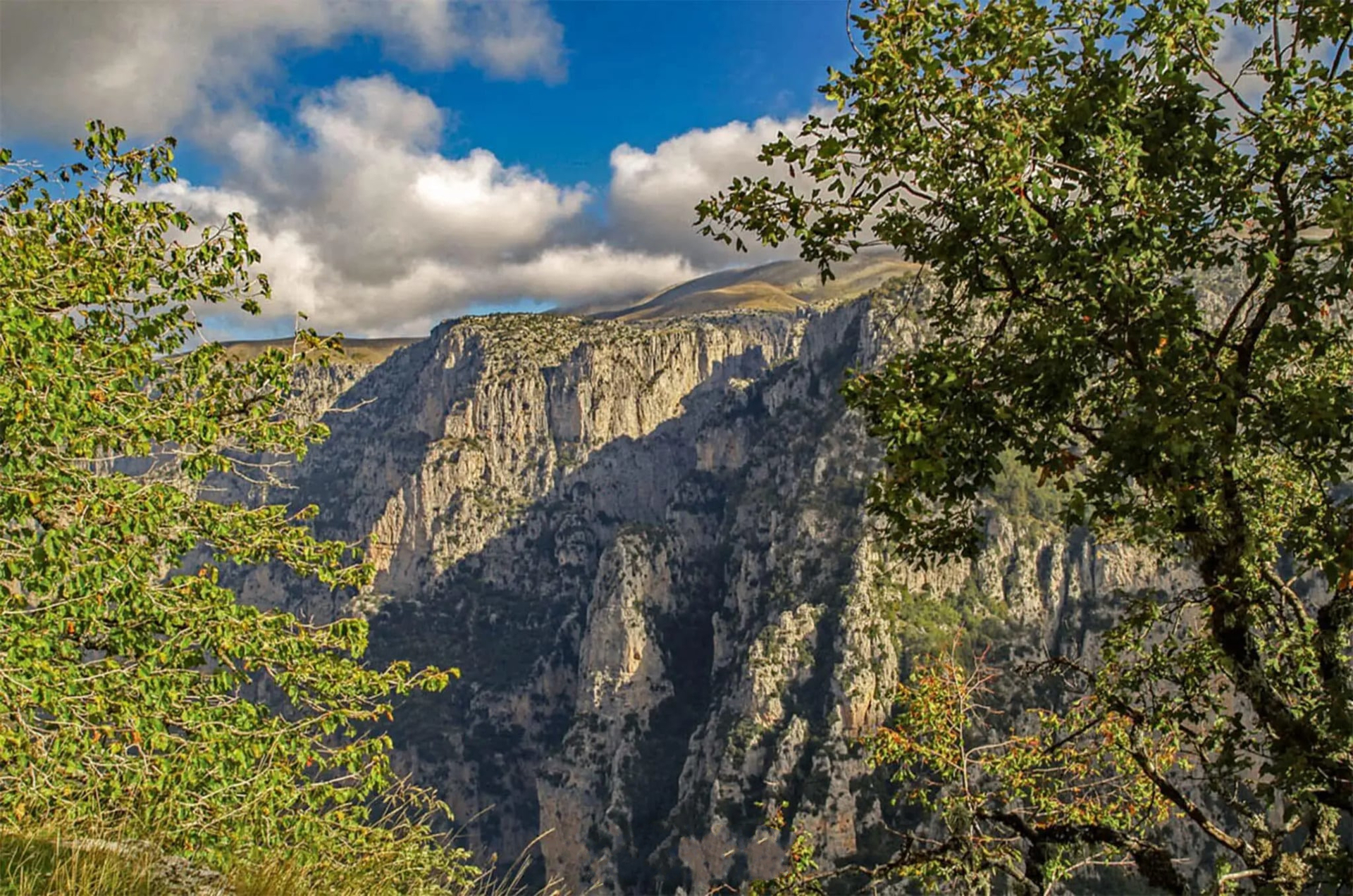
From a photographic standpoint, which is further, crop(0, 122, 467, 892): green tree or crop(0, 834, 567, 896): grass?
crop(0, 122, 467, 892): green tree

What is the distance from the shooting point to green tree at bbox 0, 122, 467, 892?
880cm

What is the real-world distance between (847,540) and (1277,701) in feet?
606

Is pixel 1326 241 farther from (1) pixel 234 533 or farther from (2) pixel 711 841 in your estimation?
(2) pixel 711 841

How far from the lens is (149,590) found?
405 inches

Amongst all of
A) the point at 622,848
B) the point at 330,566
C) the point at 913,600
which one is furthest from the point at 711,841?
the point at 330,566

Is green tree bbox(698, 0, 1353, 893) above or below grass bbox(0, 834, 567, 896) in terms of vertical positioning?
above

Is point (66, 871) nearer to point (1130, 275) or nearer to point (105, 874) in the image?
point (105, 874)

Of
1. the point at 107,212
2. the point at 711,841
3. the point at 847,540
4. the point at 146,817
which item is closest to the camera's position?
the point at 146,817

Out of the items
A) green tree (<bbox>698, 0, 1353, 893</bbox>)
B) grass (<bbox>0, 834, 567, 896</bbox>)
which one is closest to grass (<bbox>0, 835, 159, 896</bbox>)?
grass (<bbox>0, 834, 567, 896</bbox>)

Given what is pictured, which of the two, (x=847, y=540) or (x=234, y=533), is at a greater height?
(x=234, y=533)

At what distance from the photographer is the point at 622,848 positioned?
601 feet

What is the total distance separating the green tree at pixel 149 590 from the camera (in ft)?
28.9

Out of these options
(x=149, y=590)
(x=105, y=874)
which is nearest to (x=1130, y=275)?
(x=105, y=874)

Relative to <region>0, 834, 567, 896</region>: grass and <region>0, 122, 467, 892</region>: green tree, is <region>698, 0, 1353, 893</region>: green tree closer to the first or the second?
<region>0, 834, 567, 896</region>: grass
